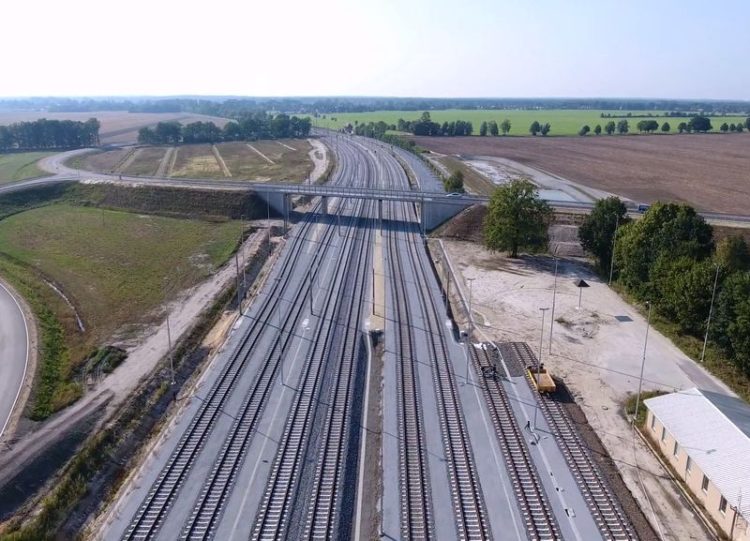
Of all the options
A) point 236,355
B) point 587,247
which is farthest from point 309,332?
point 587,247

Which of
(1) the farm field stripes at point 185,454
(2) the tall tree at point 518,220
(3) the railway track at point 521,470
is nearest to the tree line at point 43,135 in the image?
(2) the tall tree at point 518,220

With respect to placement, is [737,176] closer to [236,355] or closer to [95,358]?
[236,355]

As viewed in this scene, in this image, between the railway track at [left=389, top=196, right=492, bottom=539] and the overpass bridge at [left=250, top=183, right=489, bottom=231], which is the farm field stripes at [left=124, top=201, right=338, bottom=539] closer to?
the railway track at [left=389, top=196, right=492, bottom=539]

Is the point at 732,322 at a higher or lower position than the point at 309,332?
higher

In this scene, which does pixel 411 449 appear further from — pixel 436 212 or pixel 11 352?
pixel 436 212

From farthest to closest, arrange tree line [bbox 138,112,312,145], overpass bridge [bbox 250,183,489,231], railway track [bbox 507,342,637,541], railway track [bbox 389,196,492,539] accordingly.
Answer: tree line [bbox 138,112,312,145] < overpass bridge [bbox 250,183,489,231] < railway track [bbox 389,196,492,539] < railway track [bbox 507,342,637,541]

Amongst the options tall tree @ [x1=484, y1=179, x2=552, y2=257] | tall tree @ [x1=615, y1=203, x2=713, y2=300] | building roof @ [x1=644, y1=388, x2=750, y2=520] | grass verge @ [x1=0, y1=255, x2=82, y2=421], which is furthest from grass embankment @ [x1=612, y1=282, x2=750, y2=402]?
grass verge @ [x1=0, y1=255, x2=82, y2=421]

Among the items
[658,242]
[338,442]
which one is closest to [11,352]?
[338,442]
